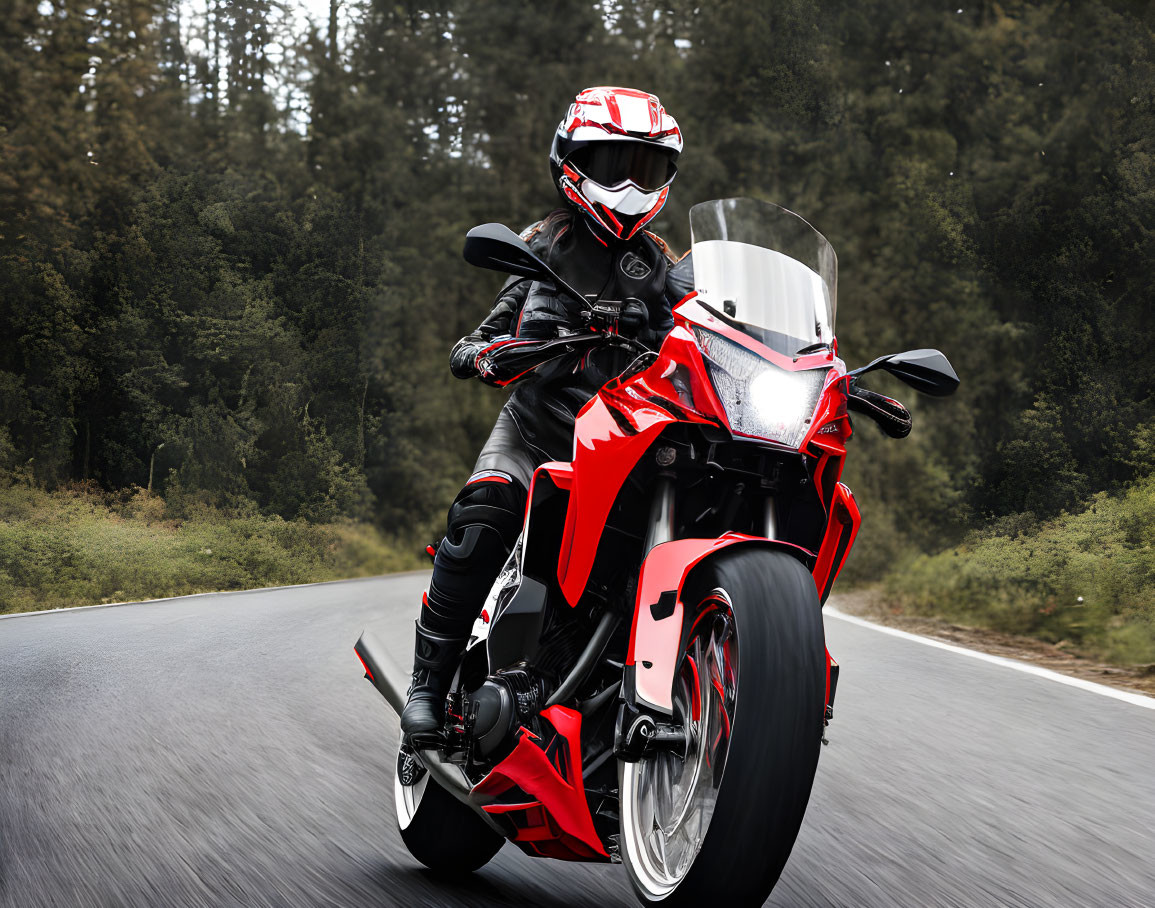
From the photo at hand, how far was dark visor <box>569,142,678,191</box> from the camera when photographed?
363 centimetres

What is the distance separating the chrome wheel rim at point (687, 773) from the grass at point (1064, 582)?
7.02 metres

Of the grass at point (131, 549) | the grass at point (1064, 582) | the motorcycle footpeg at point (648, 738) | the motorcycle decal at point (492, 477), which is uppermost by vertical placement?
the motorcycle decal at point (492, 477)

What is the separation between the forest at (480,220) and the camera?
55.8 ft

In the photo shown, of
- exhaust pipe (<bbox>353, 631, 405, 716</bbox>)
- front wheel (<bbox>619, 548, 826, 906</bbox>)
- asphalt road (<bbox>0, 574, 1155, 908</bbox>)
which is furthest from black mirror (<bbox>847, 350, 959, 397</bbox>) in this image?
exhaust pipe (<bbox>353, 631, 405, 716</bbox>)

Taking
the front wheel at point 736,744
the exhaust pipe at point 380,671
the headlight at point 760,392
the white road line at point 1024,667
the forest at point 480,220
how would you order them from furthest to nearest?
the forest at point 480,220, the white road line at point 1024,667, the exhaust pipe at point 380,671, the headlight at point 760,392, the front wheel at point 736,744

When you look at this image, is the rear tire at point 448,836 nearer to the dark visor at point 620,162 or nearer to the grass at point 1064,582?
the dark visor at point 620,162

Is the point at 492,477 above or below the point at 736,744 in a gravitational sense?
above

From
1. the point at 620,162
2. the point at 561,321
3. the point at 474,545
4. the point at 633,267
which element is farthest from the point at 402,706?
the point at 620,162

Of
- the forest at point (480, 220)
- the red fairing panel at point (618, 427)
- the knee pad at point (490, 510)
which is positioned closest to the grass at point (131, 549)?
the forest at point (480, 220)

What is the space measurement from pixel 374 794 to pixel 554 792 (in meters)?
2.22

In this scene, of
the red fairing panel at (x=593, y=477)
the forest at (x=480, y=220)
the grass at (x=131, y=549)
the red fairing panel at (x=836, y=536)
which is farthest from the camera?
the forest at (x=480, y=220)

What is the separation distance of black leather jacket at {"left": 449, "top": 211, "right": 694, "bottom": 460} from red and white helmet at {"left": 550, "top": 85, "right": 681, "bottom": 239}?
129mm

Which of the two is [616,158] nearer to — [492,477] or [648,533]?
[492,477]

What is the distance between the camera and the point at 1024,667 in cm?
817
